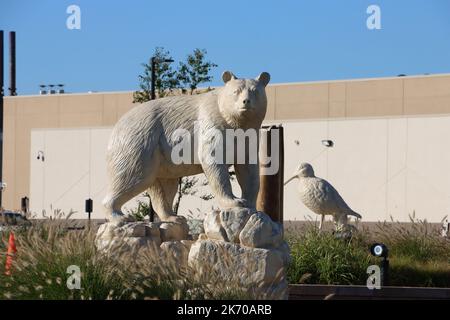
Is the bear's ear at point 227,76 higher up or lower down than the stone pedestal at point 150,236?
higher up

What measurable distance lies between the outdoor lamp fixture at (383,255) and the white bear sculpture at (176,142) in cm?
223

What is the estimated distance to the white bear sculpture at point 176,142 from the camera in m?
11.2

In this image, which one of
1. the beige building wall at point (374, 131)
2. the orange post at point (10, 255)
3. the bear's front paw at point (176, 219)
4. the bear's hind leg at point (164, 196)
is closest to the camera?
Answer: the orange post at point (10, 255)

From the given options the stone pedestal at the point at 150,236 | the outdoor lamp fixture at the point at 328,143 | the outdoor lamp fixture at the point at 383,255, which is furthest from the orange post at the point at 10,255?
the outdoor lamp fixture at the point at 328,143

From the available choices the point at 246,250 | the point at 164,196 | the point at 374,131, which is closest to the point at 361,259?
the point at 164,196

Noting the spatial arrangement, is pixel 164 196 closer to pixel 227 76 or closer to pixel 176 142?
pixel 176 142

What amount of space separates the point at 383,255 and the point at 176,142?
3.31 m

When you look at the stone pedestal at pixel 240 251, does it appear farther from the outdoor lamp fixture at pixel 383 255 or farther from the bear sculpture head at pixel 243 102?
the outdoor lamp fixture at pixel 383 255

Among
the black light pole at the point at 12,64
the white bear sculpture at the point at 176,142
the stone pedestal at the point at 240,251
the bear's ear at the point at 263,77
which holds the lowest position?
the stone pedestal at the point at 240,251

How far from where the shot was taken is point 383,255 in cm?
1288

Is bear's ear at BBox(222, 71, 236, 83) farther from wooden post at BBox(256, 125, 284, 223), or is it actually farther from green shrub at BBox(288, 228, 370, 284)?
wooden post at BBox(256, 125, 284, 223)

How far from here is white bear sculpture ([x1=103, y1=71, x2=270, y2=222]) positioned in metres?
11.2

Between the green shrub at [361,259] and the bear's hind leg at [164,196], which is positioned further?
the green shrub at [361,259]
